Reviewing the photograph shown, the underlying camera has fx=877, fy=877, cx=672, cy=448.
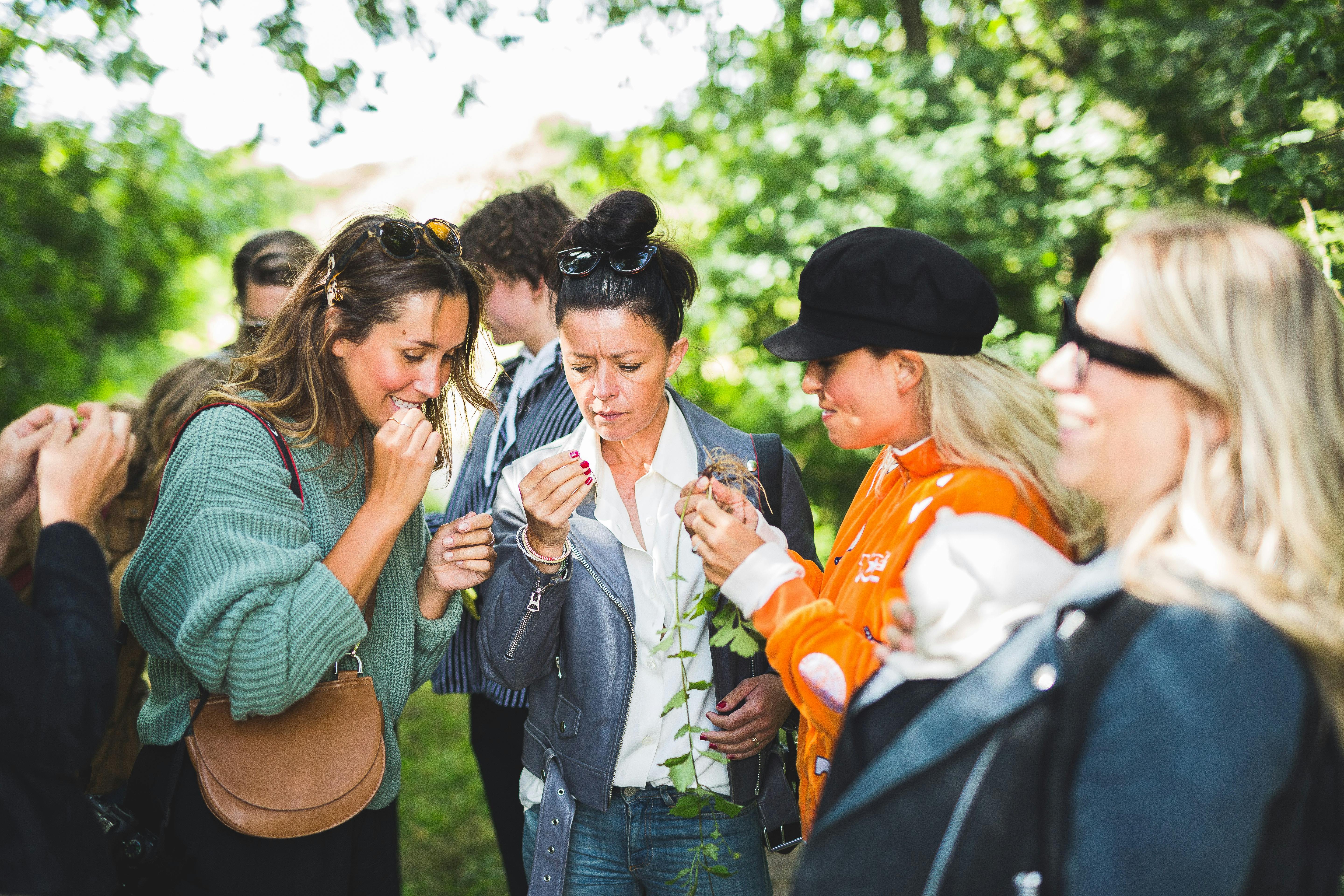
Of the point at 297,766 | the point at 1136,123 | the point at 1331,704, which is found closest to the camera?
the point at 1331,704

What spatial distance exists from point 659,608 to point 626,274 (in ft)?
3.07

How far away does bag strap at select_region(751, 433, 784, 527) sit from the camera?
2562mm

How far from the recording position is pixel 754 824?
2.44 meters

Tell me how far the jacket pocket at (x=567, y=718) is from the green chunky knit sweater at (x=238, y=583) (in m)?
0.42

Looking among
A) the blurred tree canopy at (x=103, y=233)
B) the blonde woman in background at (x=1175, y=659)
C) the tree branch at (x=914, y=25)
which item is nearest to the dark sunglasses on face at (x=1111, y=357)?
the blonde woman in background at (x=1175, y=659)

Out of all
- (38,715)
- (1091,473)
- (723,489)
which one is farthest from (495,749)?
(1091,473)

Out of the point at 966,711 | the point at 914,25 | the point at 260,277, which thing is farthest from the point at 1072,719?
the point at 914,25

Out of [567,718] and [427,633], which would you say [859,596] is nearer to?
[567,718]

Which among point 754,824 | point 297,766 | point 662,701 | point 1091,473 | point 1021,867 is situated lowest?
point 754,824

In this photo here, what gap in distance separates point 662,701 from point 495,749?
122cm

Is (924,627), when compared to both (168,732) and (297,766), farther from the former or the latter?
(168,732)

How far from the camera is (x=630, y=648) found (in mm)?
2338

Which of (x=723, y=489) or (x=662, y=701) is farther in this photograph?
(x=662, y=701)

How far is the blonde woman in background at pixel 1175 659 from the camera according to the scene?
1.12 meters
